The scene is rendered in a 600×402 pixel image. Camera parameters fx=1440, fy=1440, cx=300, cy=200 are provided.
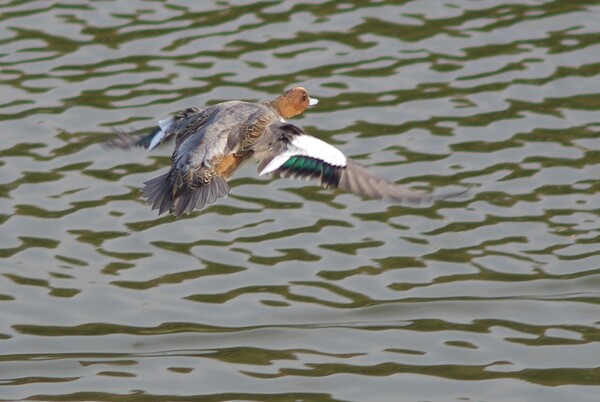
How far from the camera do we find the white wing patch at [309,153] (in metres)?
9.56

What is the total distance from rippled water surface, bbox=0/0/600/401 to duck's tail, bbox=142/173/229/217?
148 cm

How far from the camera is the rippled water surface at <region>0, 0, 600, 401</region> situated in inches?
411

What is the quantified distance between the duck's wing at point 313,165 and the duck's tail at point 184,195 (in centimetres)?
31

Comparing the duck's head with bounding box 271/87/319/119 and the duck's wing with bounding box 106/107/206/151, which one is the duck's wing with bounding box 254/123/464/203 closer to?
the duck's wing with bounding box 106/107/206/151

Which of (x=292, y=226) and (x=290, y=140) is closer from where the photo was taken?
(x=290, y=140)

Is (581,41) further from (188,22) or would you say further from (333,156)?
(333,156)

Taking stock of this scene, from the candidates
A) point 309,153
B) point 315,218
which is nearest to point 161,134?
point 309,153

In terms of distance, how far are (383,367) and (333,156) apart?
1.71 meters

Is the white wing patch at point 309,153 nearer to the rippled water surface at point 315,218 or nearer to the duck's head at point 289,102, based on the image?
the duck's head at point 289,102

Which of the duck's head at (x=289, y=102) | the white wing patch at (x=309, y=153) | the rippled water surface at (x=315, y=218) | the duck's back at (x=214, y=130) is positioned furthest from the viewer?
the duck's head at (x=289, y=102)

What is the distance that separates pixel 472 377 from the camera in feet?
33.5

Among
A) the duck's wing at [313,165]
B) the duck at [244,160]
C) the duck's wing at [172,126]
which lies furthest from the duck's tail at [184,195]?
the duck's wing at [172,126]

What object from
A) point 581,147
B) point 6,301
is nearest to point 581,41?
point 581,147

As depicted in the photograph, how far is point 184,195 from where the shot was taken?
948 cm
